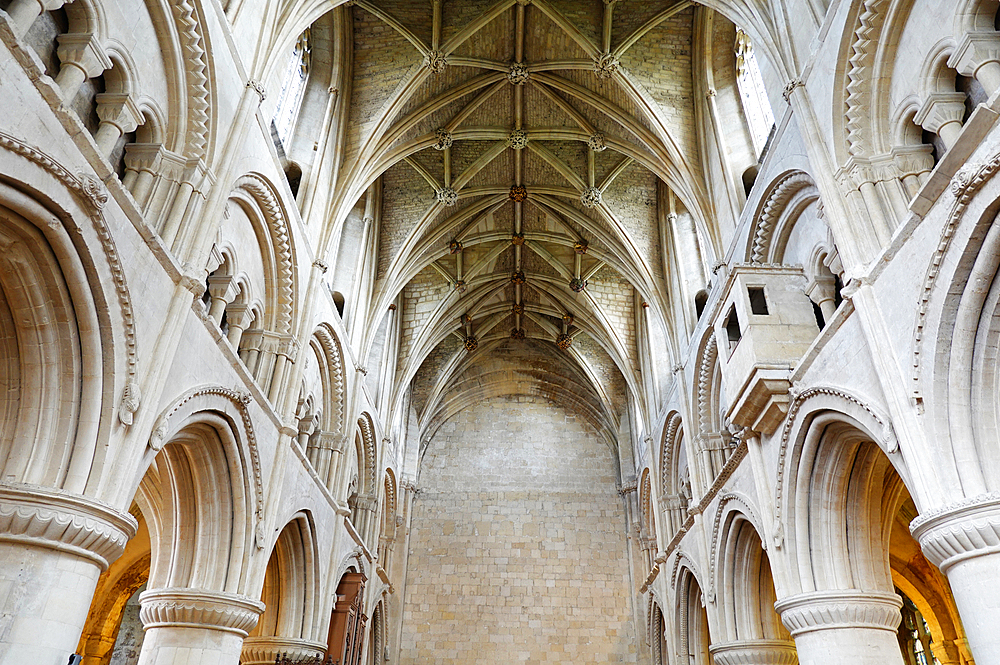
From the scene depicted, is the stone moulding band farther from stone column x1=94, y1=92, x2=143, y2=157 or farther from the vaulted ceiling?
the vaulted ceiling

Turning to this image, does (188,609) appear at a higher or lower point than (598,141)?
lower

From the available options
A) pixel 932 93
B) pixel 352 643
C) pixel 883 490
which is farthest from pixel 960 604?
pixel 352 643

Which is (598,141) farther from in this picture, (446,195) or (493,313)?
(493,313)

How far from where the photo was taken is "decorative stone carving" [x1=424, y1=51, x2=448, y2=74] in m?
14.4

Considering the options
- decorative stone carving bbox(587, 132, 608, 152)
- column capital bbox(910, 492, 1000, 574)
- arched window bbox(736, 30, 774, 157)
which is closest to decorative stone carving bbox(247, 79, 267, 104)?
arched window bbox(736, 30, 774, 157)

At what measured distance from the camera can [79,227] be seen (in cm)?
588

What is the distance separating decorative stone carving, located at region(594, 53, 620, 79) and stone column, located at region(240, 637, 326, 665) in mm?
11854

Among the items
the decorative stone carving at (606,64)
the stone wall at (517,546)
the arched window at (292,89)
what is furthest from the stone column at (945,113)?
the stone wall at (517,546)

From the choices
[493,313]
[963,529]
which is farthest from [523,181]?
[963,529]

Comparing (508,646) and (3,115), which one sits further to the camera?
(508,646)

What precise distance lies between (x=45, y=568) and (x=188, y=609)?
3.43 meters

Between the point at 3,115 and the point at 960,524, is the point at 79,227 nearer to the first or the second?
the point at 3,115

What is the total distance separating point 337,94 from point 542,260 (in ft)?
28.2

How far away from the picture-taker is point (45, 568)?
5.57 meters
